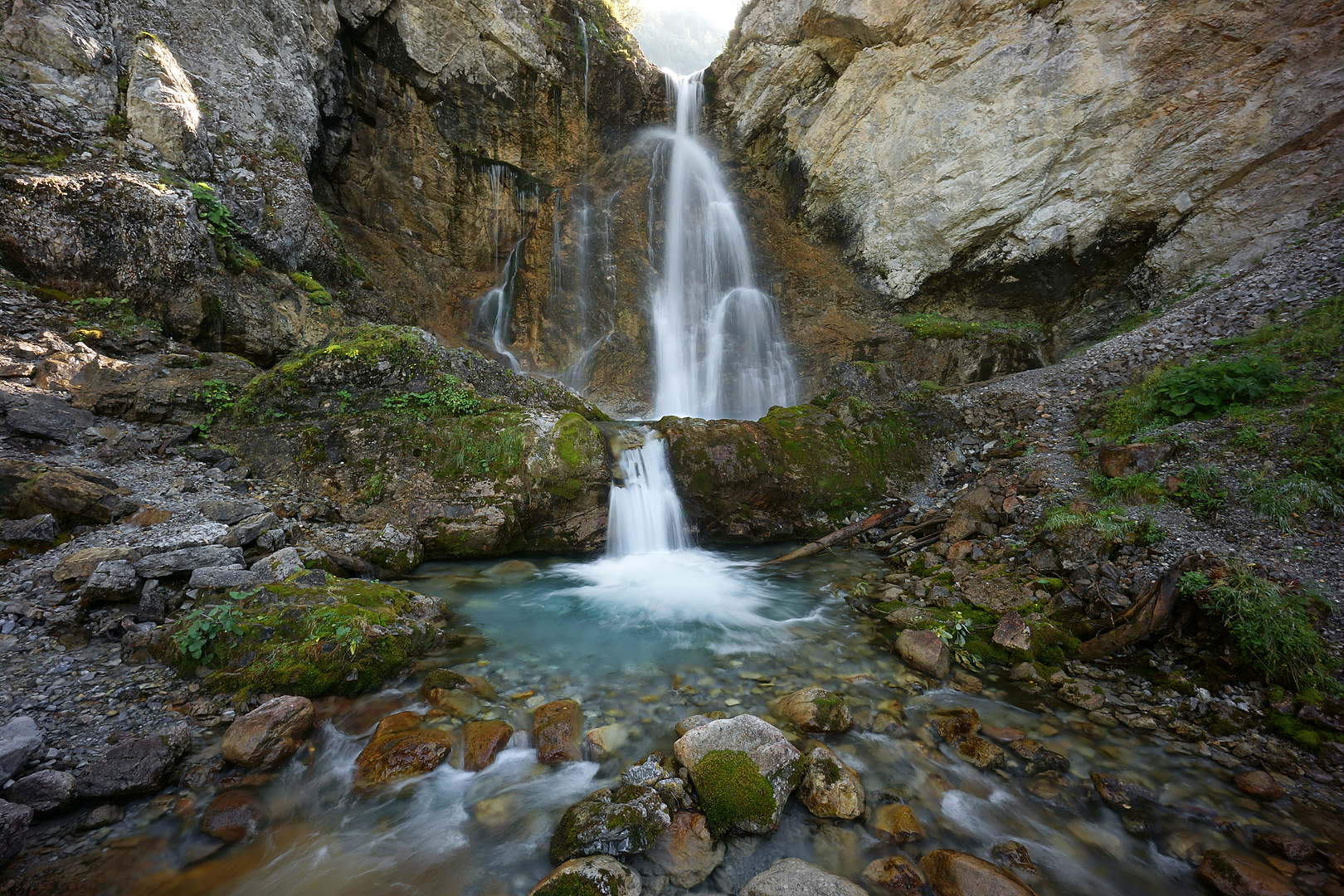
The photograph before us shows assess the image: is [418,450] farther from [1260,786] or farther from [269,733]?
[1260,786]

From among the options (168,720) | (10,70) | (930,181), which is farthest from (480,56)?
(168,720)

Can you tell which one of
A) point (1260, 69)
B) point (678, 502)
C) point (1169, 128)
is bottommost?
point (678, 502)

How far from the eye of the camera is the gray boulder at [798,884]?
2.31 meters

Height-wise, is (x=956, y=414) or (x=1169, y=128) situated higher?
(x=1169, y=128)

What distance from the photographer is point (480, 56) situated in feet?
44.5

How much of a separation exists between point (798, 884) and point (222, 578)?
4.75 m

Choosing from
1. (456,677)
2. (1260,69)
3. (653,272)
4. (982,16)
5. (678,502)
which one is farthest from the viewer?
(653,272)

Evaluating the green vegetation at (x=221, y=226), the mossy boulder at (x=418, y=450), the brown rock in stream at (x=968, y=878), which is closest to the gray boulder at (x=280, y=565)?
the mossy boulder at (x=418, y=450)

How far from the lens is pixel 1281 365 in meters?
5.84

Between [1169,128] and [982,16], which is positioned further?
[982,16]

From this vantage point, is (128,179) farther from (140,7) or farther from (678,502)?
(678,502)

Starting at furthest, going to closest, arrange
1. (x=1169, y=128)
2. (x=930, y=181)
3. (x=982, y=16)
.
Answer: (x=930, y=181)
(x=982, y=16)
(x=1169, y=128)

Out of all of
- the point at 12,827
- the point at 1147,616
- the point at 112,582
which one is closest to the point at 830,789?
the point at 1147,616

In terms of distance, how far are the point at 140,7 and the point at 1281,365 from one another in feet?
61.7
